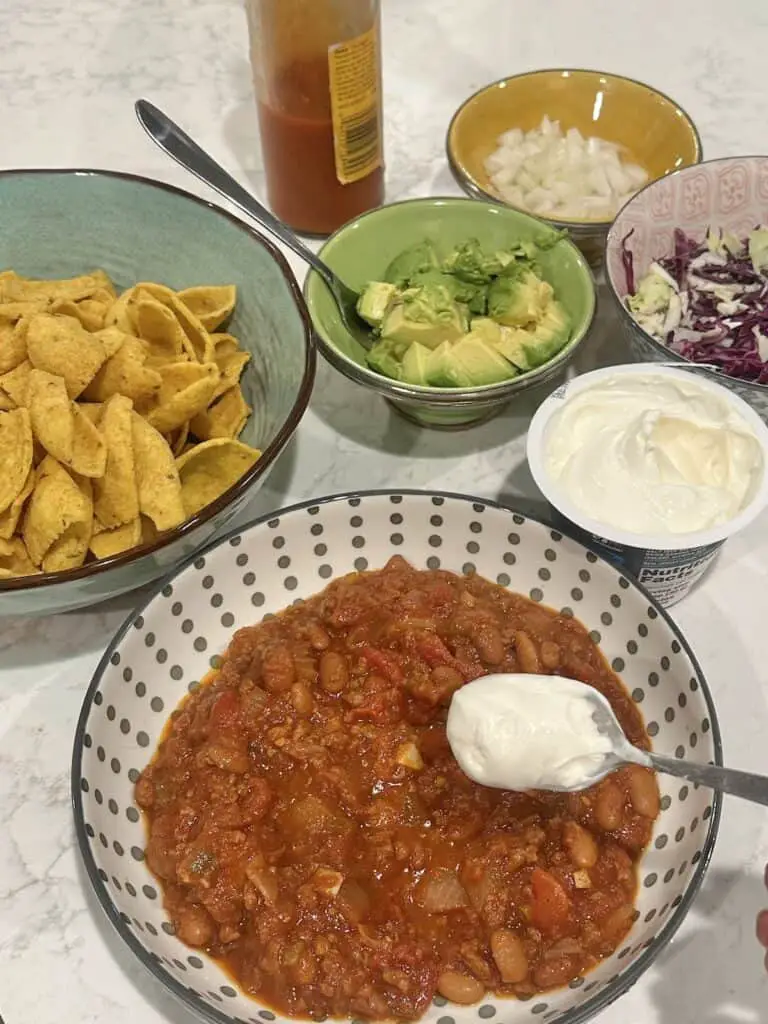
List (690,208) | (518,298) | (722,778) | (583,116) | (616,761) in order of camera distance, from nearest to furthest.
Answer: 1. (722,778)
2. (616,761)
3. (518,298)
4. (690,208)
5. (583,116)

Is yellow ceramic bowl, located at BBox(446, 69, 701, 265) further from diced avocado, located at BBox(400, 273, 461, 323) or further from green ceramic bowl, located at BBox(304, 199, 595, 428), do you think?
diced avocado, located at BBox(400, 273, 461, 323)

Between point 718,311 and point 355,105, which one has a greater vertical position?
point 355,105

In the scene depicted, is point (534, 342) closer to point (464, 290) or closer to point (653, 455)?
point (464, 290)

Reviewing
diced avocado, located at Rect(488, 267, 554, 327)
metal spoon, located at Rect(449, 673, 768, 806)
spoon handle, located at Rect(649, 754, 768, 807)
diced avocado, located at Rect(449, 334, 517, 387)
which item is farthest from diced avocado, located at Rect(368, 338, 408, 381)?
spoon handle, located at Rect(649, 754, 768, 807)

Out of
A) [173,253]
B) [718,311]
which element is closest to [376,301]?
[173,253]

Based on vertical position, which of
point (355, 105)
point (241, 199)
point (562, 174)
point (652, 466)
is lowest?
point (652, 466)

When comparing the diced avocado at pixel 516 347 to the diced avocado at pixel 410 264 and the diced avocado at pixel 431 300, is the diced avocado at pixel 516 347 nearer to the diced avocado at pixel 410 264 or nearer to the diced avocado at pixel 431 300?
the diced avocado at pixel 431 300

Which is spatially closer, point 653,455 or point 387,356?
point 653,455
